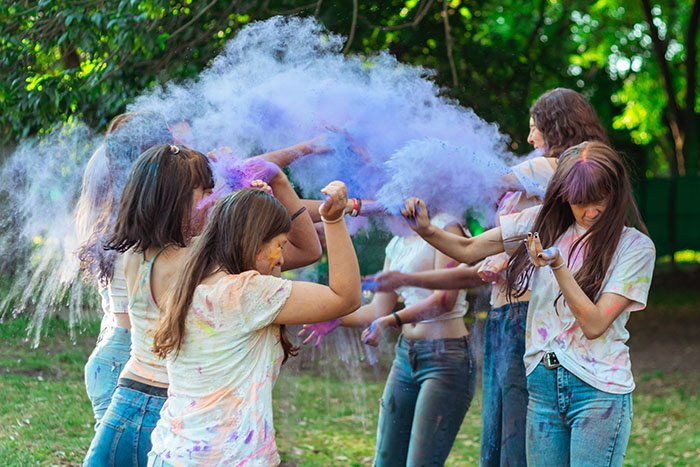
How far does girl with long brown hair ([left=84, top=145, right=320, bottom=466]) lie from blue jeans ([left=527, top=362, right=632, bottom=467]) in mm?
1258

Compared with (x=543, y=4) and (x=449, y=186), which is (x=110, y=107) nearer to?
(x=449, y=186)

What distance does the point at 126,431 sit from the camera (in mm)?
2471

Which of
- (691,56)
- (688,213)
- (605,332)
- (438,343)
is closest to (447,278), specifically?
(438,343)

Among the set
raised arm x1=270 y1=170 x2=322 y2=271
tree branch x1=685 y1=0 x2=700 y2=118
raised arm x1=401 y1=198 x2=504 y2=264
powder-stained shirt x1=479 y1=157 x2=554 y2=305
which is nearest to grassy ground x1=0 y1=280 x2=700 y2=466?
raised arm x1=270 y1=170 x2=322 y2=271

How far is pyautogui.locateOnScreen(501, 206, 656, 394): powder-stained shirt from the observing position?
2607mm

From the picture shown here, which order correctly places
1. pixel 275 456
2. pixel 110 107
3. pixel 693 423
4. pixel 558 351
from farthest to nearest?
pixel 693 423 → pixel 110 107 → pixel 558 351 → pixel 275 456

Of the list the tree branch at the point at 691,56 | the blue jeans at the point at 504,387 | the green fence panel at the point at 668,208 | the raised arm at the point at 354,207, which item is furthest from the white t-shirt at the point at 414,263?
the green fence panel at the point at 668,208

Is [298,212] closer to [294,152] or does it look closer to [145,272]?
[294,152]

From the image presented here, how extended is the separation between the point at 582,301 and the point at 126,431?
1.50m

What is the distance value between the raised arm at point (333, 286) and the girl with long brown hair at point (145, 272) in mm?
454

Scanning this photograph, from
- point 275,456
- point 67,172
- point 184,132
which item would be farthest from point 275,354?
point 67,172

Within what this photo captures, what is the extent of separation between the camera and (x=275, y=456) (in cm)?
225

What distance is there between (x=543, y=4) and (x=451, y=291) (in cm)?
871

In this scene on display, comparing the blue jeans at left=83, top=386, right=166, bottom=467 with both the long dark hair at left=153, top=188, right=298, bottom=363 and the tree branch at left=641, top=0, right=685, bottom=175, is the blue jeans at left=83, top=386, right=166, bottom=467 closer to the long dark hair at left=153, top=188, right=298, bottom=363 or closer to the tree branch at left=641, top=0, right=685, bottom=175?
the long dark hair at left=153, top=188, right=298, bottom=363
